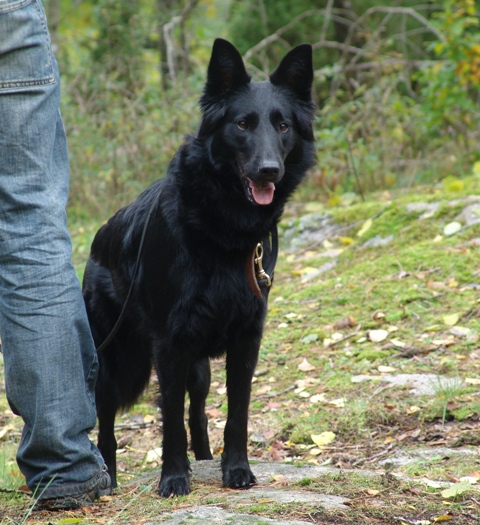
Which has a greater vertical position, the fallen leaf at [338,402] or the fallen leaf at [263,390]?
the fallen leaf at [338,402]

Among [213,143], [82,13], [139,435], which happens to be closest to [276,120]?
[213,143]

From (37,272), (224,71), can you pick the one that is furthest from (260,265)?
(37,272)

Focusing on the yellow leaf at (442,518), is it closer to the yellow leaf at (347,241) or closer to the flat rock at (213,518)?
the flat rock at (213,518)

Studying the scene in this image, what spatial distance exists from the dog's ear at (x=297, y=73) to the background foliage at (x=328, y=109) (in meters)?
4.16

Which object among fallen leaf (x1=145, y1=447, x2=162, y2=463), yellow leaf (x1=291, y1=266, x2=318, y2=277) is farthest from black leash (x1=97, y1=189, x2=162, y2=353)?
yellow leaf (x1=291, y1=266, x2=318, y2=277)

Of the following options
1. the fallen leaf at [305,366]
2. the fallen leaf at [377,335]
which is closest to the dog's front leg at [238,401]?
the fallen leaf at [305,366]

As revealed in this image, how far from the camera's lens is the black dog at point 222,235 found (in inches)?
109

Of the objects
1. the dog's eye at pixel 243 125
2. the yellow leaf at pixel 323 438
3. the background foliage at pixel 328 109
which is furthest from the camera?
the background foliage at pixel 328 109

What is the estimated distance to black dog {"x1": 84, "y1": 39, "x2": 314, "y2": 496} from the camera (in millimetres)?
2762

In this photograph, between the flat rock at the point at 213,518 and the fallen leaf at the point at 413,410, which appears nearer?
the flat rock at the point at 213,518

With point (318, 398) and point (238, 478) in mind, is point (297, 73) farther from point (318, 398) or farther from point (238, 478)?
point (318, 398)

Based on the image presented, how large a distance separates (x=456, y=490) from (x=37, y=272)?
5.20 ft

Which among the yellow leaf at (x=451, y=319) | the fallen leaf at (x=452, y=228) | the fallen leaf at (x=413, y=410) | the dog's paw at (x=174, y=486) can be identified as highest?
the fallen leaf at (x=452, y=228)

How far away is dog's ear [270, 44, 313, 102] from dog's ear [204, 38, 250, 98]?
145mm
